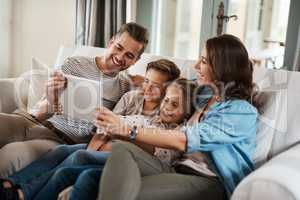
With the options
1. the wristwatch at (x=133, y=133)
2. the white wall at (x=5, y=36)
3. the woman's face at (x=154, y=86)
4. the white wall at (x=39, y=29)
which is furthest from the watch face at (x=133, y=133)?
the white wall at (x=5, y=36)

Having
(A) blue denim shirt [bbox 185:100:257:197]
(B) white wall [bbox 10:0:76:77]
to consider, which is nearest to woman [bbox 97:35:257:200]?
(A) blue denim shirt [bbox 185:100:257:197]

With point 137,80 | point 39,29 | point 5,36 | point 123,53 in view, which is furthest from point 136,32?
point 5,36

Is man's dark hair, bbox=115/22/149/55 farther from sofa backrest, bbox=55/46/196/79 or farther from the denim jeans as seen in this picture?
the denim jeans

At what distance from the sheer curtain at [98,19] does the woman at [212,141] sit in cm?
99

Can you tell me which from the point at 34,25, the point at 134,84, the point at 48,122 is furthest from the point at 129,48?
the point at 34,25

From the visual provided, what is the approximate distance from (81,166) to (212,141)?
500mm

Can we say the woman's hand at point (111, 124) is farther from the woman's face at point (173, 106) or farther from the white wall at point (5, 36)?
the white wall at point (5, 36)

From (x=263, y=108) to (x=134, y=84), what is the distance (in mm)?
588

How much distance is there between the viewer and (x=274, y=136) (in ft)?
5.15

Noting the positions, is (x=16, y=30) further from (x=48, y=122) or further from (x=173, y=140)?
(x=173, y=140)

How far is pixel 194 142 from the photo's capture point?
56.0 inches

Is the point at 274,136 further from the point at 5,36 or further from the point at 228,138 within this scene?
the point at 5,36

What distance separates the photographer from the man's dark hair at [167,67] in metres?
1.67

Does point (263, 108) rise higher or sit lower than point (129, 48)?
lower
